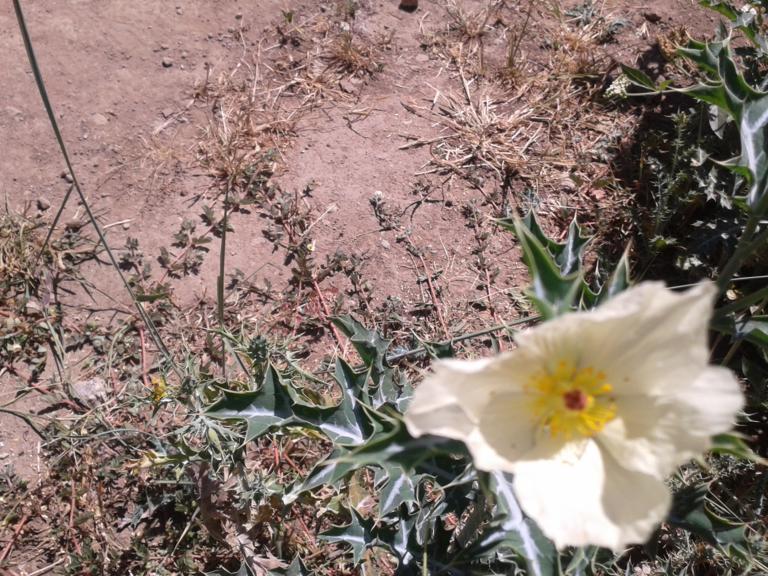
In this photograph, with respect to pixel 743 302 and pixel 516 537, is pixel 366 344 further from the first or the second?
pixel 743 302

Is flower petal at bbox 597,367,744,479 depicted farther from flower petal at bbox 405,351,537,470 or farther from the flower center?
flower petal at bbox 405,351,537,470

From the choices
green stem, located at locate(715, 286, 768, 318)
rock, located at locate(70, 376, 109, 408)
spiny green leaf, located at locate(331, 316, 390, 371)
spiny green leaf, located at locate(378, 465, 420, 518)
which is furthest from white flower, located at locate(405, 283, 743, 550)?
rock, located at locate(70, 376, 109, 408)

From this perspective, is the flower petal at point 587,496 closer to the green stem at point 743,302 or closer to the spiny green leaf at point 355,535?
the green stem at point 743,302

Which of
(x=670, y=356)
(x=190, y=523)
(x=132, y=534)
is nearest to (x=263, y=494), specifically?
(x=190, y=523)

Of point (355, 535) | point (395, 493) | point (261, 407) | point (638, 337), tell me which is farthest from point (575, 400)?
point (355, 535)

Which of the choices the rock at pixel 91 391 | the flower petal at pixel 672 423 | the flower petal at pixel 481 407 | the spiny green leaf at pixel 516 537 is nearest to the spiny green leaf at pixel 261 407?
the spiny green leaf at pixel 516 537

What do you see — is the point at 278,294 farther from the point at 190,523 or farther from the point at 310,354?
the point at 190,523
